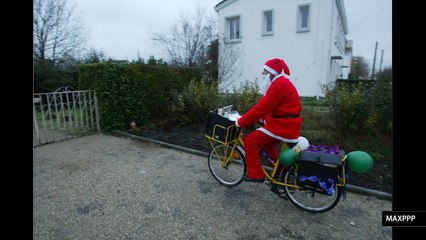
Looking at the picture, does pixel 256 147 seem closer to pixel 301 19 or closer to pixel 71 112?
pixel 71 112

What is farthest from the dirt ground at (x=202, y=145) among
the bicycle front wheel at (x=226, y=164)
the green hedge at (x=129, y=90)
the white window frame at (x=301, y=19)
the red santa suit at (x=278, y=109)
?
the white window frame at (x=301, y=19)

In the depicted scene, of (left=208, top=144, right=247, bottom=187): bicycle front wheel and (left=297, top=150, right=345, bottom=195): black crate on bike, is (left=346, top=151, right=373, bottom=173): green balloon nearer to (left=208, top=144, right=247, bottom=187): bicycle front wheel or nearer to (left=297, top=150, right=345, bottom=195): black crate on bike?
(left=297, top=150, right=345, bottom=195): black crate on bike

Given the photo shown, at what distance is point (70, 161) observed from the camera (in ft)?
15.6

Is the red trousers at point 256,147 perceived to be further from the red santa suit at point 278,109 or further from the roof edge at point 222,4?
the roof edge at point 222,4

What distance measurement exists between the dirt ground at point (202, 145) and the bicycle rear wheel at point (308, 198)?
0.85 meters

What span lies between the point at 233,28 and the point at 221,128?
48.1 ft

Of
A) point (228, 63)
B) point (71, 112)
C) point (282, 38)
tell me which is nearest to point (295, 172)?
point (71, 112)

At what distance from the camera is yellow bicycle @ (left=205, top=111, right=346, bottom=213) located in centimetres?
266

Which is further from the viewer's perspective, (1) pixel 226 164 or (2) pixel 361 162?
(1) pixel 226 164

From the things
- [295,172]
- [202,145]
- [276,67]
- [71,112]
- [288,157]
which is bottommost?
[202,145]

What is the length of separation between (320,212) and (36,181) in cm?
420

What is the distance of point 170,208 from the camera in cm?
310
